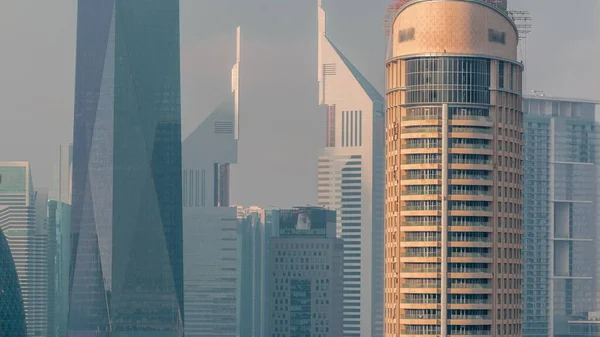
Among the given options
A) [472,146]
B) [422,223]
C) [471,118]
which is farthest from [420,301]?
[471,118]

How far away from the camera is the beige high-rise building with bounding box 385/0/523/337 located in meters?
138

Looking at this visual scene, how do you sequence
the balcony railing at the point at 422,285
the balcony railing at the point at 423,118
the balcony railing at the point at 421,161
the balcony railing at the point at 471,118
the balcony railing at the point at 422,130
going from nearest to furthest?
1. the balcony railing at the point at 422,285
2. the balcony railing at the point at 421,161
3. the balcony railing at the point at 422,130
4. the balcony railing at the point at 423,118
5. the balcony railing at the point at 471,118

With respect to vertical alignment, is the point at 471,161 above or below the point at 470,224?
above

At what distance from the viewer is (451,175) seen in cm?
13862

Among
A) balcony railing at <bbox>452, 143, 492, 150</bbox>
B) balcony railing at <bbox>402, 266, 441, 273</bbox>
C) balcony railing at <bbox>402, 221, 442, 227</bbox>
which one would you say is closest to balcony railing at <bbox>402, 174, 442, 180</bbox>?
balcony railing at <bbox>452, 143, 492, 150</bbox>

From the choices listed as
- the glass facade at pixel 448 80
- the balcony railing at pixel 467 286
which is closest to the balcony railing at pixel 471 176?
the glass facade at pixel 448 80

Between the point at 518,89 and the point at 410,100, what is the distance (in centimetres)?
883

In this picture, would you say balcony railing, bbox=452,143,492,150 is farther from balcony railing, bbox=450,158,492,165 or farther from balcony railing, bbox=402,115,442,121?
balcony railing, bbox=402,115,442,121

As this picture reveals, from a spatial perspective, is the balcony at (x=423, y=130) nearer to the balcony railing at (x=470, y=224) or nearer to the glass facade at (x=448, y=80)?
the glass facade at (x=448, y=80)

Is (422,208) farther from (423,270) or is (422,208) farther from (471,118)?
(471,118)

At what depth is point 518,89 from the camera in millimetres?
143250

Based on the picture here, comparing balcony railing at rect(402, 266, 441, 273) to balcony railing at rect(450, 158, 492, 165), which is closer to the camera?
balcony railing at rect(402, 266, 441, 273)

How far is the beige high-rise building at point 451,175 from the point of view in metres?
138

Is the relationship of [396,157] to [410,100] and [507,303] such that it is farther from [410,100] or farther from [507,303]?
[507,303]
